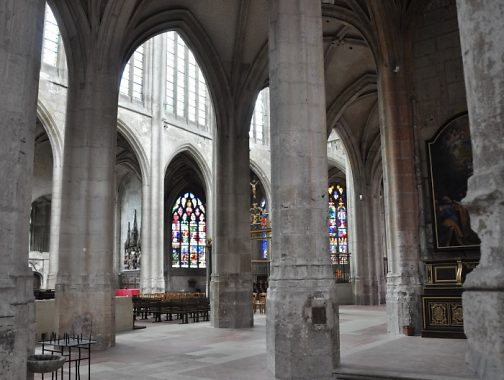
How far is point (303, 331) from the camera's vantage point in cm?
691

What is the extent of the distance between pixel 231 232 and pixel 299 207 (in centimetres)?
Answer: 807

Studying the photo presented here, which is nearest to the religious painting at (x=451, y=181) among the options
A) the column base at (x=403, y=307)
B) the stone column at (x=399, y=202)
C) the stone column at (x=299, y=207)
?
the stone column at (x=399, y=202)

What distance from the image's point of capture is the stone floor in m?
6.86

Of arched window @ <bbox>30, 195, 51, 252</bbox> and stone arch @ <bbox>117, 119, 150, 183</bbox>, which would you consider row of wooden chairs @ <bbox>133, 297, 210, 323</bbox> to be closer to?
stone arch @ <bbox>117, 119, 150, 183</bbox>

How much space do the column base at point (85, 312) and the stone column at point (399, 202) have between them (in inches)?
264

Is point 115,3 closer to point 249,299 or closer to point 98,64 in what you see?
point 98,64

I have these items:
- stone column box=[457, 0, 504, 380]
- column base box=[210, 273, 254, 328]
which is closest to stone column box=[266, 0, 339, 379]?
stone column box=[457, 0, 504, 380]

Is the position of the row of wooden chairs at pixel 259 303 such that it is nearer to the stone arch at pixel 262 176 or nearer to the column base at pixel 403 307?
the column base at pixel 403 307

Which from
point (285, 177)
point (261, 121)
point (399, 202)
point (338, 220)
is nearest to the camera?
point (285, 177)

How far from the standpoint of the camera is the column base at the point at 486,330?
2383 millimetres

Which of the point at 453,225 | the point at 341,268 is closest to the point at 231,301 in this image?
the point at 453,225

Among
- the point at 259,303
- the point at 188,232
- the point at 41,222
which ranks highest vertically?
the point at 41,222

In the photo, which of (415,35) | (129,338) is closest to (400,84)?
(415,35)

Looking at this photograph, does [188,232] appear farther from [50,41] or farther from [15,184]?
[15,184]
